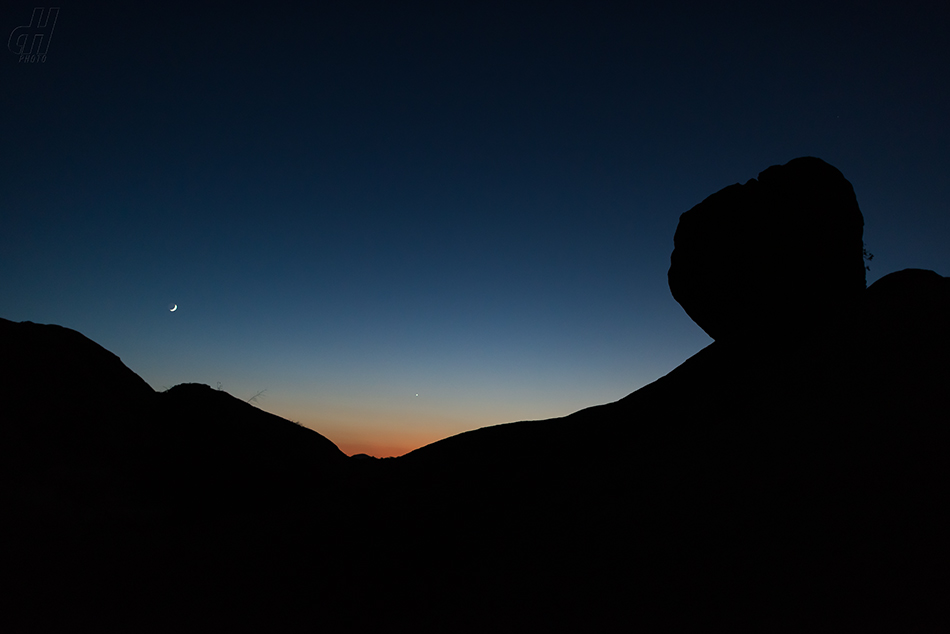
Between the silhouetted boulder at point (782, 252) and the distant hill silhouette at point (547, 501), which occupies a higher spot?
the silhouetted boulder at point (782, 252)

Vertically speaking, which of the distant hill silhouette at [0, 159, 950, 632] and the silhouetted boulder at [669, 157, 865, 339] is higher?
the silhouetted boulder at [669, 157, 865, 339]

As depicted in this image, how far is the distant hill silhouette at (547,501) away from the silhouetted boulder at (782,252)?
16cm

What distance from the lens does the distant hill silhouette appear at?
639cm

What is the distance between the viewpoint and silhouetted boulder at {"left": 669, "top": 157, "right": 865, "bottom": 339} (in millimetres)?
15766

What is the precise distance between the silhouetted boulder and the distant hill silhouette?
0.16 meters

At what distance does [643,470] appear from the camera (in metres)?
10.0

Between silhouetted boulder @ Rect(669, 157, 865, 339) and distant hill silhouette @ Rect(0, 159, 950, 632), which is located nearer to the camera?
distant hill silhouette @ Rect(0, 159, 950, 632)

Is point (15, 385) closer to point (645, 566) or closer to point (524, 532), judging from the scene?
point (524, 532)

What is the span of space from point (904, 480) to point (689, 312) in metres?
13.0

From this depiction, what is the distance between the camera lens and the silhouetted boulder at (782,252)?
15.8m

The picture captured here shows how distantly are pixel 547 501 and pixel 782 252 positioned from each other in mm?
13761

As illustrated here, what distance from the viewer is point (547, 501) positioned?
10.2m

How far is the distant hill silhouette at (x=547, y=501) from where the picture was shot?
639 centimetres

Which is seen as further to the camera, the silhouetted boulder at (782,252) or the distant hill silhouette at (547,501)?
the silhouetted boulder at (782,252)
